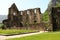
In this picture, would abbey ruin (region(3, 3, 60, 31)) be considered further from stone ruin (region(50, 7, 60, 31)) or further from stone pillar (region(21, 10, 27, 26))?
stone ruin (region(50, 7, 60, 31))

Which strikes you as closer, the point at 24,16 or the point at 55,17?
the point at 55,17

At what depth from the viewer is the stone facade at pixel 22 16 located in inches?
2621

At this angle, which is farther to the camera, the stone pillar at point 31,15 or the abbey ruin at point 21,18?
the stone pillar at point 31,15

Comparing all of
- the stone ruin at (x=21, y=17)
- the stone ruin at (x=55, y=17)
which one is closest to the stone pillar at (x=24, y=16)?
the stone ruin at (x=21, y=17)

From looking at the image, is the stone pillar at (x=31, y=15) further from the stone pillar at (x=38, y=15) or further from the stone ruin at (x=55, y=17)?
the stone ruin at (x=55, y=17)

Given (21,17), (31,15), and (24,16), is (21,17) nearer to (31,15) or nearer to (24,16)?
(24,16)

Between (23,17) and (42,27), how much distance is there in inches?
730

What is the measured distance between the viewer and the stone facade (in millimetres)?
66562

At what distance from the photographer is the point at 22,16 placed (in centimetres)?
6950

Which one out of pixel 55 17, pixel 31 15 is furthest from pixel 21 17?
pixel 55 17

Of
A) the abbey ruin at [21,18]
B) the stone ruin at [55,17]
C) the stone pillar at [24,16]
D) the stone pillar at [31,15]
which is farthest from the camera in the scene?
the stone pillar at [31,15]

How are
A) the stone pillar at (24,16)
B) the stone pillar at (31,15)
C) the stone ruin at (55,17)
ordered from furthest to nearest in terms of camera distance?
the stone pillar at (31,15), the stone pillar at (24,16), the stone ruin at (55,17)

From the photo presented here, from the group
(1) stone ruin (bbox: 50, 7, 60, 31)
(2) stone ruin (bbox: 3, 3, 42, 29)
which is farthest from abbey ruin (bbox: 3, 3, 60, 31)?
(1) stone ruin (bbox: 50, 7, 60, 31)

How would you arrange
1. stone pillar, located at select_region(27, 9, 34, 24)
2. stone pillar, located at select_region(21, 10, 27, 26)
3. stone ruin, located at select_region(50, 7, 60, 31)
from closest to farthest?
stone ruin, located at select_region(50, 7, 60, 31) < stone pillar, located at select_region(21, 10, 27, 26) < stone pillar, located at select_region(27, 9, 34, 24)
